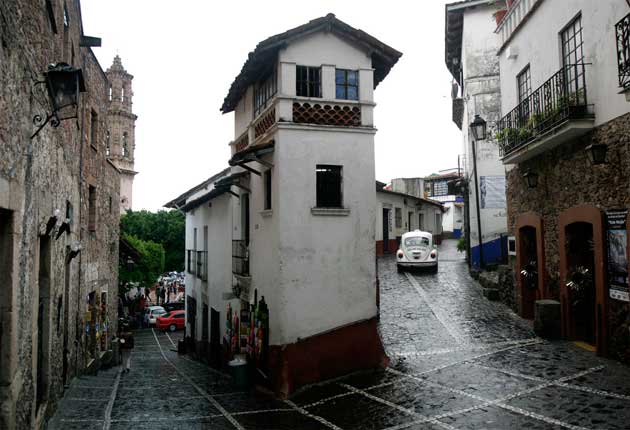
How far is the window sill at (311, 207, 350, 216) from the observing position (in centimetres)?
1143

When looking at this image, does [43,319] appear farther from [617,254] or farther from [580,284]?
[580,284]

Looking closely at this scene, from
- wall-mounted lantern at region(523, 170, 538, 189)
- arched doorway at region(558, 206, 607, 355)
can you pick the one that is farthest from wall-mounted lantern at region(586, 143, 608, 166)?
wall-mounted lantern at region(523, 170, 538, 189)

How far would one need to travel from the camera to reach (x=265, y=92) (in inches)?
513

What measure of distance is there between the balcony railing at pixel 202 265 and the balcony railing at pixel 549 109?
11.4 metres

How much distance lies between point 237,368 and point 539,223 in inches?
328

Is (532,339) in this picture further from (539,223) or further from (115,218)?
(115,218)

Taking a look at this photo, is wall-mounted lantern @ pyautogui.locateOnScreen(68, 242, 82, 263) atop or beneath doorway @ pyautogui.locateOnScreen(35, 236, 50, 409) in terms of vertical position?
atop

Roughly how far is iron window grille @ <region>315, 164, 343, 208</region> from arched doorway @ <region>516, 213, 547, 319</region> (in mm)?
5465

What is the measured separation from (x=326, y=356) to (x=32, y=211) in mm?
6535

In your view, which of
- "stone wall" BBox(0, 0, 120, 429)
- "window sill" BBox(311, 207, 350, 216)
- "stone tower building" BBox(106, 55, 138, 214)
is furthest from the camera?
"stone tower building" BBox(106, 55, 138, 214)

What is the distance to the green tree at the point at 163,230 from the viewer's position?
1574 inches

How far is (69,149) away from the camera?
10836 mm

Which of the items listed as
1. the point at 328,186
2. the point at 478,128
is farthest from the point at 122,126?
the point at 328,186

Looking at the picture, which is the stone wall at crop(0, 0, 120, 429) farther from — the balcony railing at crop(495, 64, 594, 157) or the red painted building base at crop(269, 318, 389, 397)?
the balcony railing at crop(495, 64, 594, 157)
